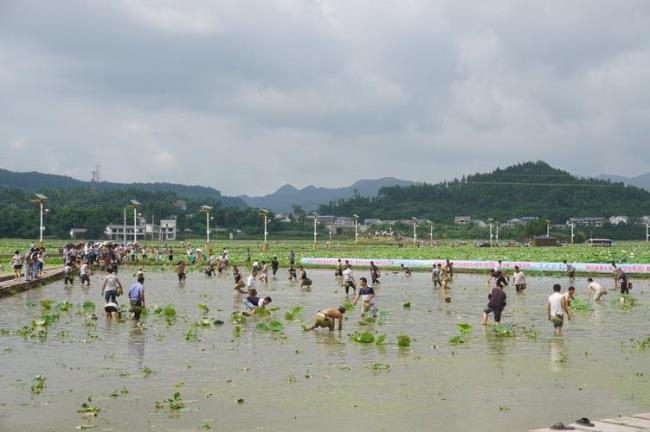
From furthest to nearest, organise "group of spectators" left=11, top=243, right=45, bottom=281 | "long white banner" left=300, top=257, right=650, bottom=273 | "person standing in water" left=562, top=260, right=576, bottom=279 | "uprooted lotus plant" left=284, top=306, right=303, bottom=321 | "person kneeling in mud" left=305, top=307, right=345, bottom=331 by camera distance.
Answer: "long white banner" left=300, top=257, right=650, bottom=273
"person standing in water" left=562, top=260, right=576, bottom=279
"group of spectators" left=11, top=243, right=45, bottom=281
"uprooted lotus plant" left=284, top=306, right=303, bottom=321
"person kneeling in mud" left=305, top=307, right=345, bottom=331

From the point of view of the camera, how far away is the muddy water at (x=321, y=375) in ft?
38.1

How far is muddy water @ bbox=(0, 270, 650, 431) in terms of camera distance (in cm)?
1162

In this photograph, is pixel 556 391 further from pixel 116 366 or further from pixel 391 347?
pixel 116 366

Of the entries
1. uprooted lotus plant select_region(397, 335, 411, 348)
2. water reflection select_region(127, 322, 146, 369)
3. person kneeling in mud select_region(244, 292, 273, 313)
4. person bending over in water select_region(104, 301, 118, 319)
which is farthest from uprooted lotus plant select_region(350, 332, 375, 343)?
person bending over in water select_region(104, 301, 118, 319)

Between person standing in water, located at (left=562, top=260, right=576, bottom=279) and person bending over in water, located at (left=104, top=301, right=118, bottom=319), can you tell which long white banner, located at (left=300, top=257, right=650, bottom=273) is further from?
person bending over in water, located at (left=104, top=301, right=118, bottom=319)

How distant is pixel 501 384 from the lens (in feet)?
46.6

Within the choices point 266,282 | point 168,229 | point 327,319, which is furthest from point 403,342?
point 168,229

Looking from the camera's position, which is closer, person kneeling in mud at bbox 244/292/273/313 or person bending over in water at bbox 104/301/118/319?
person bending over in water at bbox 104/301/118/319

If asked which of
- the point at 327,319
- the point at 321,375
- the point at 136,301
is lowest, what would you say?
the point at 321,375

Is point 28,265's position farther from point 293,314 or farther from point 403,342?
point 403,342

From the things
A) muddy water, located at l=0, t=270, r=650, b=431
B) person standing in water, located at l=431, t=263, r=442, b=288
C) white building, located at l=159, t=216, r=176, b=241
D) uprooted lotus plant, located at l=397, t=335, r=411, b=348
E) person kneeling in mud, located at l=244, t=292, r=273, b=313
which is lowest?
muddy water, located at l=0, t=270, r=650, b=431

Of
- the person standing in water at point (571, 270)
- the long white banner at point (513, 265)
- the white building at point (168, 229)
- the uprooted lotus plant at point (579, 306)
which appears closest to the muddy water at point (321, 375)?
the uprooted lotus plant at point (579, 306)

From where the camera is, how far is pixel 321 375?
597 inches

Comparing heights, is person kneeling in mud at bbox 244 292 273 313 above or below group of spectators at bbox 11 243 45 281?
below
